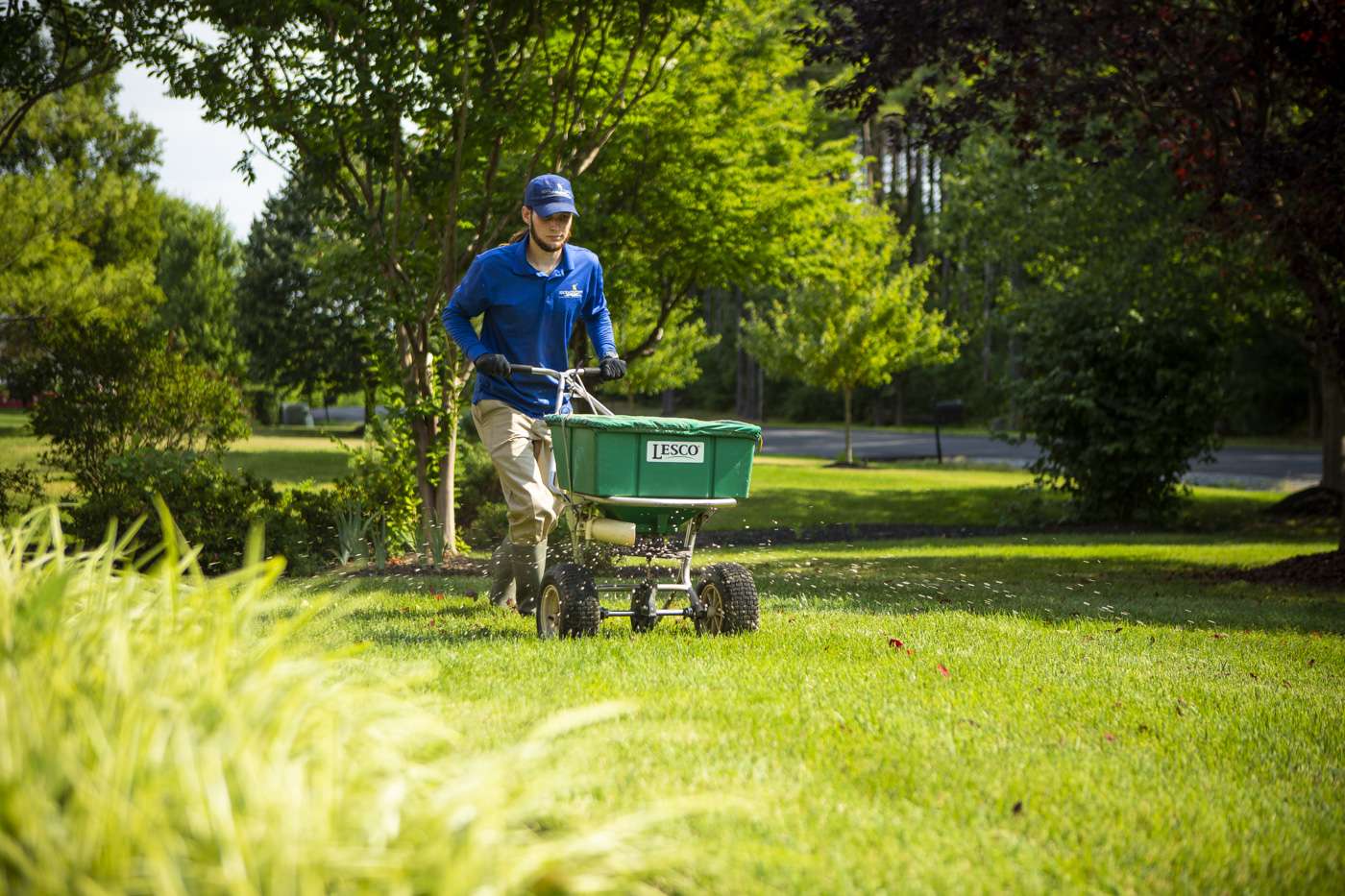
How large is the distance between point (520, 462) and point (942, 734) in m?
3.12

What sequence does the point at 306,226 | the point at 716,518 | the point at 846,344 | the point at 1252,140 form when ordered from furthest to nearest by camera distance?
1. the point at 306,226
2. the point at 846,344
3. the point at 716,518
4. the point at 1252,140

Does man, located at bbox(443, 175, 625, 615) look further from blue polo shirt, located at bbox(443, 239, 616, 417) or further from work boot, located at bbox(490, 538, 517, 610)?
work boot, located at bbox(490, 538, 517, 610)

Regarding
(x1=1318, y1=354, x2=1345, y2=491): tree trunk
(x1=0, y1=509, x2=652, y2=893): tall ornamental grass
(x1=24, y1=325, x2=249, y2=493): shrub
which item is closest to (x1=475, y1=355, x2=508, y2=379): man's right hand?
(x1=0, y1=509, x2=652, y2=893): tall ornamental grass

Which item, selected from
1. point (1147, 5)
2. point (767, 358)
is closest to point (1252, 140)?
point (1147, 5)

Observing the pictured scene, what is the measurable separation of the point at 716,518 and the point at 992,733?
12543 millimetres

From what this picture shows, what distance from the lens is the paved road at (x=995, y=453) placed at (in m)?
23.5

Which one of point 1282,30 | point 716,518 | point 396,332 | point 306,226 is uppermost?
point 306,226

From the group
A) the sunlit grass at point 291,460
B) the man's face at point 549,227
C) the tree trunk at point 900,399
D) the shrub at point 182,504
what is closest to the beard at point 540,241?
the man's face at point 549,227

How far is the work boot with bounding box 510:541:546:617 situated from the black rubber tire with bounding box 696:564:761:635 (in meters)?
0.97

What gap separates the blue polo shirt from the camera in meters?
6.67

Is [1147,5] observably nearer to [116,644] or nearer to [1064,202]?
[1064,202]

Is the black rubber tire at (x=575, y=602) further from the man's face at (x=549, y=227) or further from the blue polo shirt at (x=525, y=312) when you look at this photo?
the man's face at (x=549, y=227)

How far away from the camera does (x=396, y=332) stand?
1210 centimetres

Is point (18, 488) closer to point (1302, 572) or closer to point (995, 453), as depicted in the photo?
point (1302, 572)
